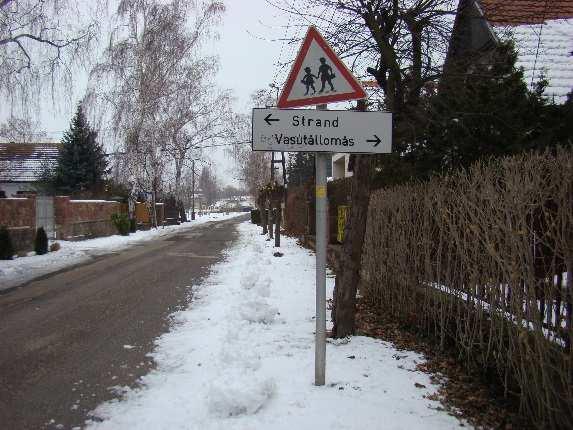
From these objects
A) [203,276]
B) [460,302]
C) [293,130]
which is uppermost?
[293,130]

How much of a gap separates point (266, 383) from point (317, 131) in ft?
6.84

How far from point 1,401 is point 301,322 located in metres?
3.50

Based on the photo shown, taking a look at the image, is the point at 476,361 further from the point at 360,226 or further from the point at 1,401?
the point at 1,401

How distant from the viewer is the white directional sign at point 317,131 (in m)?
3.95

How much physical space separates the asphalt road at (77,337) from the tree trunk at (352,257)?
210cm

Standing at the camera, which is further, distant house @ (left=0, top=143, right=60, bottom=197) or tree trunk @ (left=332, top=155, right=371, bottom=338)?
distant house @ (left=0, top=143, right=60, bottom=197)

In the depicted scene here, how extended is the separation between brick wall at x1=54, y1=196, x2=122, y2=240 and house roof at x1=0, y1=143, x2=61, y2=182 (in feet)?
45.0

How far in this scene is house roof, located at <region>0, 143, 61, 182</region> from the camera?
3768cm

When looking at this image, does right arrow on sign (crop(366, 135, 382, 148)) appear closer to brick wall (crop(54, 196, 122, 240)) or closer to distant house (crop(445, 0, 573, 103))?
distant house (crop(445, 0, 573, 103))

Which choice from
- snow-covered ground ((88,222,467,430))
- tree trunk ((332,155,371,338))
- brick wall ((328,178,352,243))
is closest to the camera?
snow-covered ground ((88,222,467,430))

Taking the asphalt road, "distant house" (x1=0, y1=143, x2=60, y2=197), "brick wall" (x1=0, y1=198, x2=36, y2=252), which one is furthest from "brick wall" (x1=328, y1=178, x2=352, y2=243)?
"distant house" (x1=0, y1=143, x2=60, y2=197)

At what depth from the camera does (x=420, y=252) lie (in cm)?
580

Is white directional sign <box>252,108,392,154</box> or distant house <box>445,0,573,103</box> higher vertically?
distant house <box>445,0,573,103</box>

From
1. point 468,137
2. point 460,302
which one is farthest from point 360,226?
point 468,137
